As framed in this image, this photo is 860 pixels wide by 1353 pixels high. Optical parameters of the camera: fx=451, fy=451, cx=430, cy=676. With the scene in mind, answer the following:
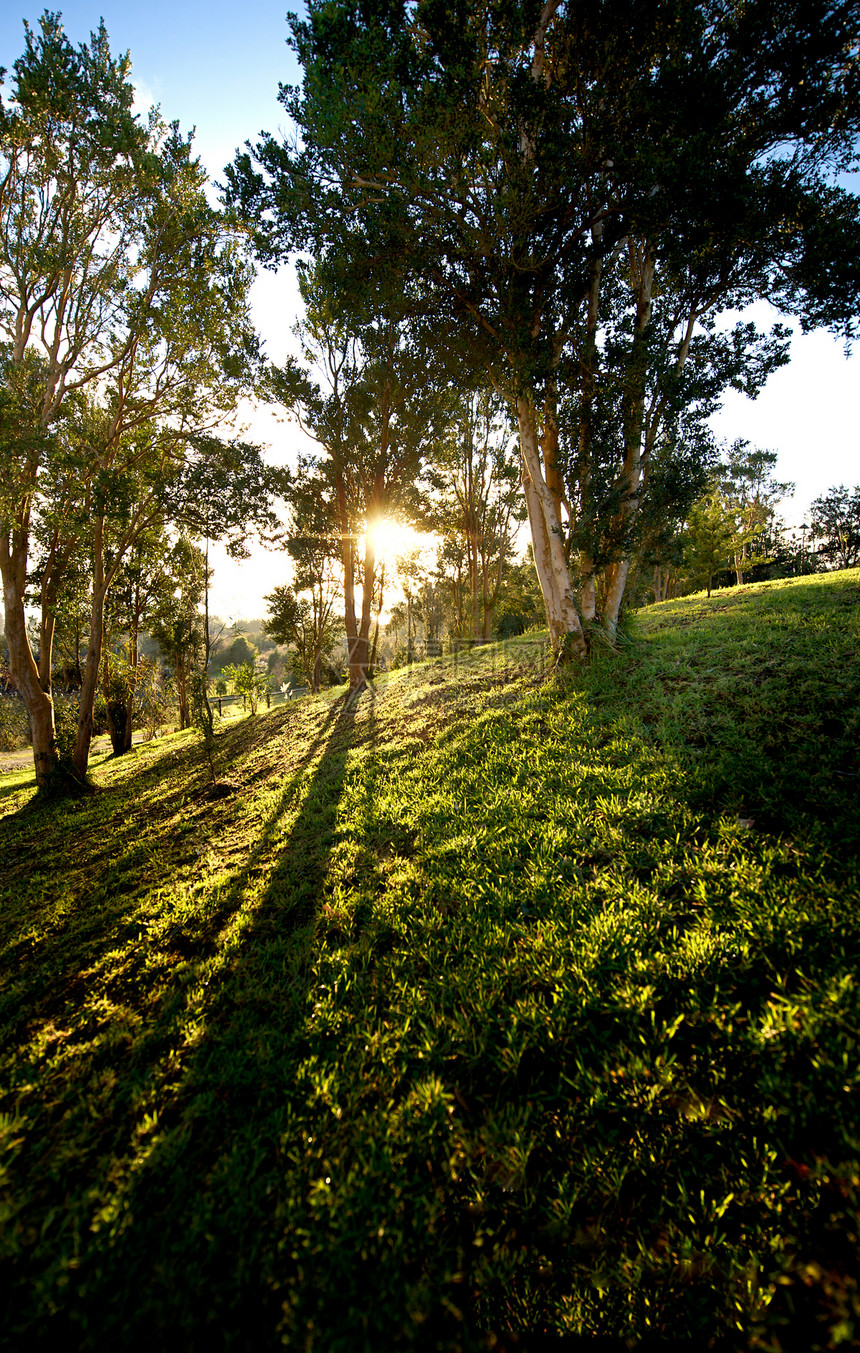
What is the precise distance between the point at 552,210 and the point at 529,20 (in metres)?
1.96

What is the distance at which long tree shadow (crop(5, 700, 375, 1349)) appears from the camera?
5.48 feet

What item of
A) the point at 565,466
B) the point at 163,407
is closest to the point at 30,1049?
the point at 565,466

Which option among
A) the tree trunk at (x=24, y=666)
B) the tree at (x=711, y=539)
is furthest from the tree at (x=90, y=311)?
the tree at (x=711, y=539)

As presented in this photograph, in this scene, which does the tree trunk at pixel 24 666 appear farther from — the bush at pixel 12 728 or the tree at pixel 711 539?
the bush at pixel 12 728

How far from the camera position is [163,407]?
12141 mm

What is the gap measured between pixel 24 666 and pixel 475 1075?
47.2 ft

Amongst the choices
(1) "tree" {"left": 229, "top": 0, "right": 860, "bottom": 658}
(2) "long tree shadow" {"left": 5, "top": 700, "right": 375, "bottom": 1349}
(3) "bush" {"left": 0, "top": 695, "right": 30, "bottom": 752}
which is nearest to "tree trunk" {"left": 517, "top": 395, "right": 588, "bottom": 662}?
(1) "tree" {"left": 229, "top": 0, "right": 860, "bottom": 658}

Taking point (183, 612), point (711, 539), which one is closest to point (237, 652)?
point (183, 612)

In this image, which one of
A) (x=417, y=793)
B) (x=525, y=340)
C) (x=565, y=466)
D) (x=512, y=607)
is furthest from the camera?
(x=512, y=607)

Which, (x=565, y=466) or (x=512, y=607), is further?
(x=512, y=607)

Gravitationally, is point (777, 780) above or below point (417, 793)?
above

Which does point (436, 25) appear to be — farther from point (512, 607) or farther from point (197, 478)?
point (512, 607)

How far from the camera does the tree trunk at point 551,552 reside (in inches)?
348

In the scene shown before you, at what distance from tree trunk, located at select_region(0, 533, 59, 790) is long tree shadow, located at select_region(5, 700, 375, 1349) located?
11.3 m
